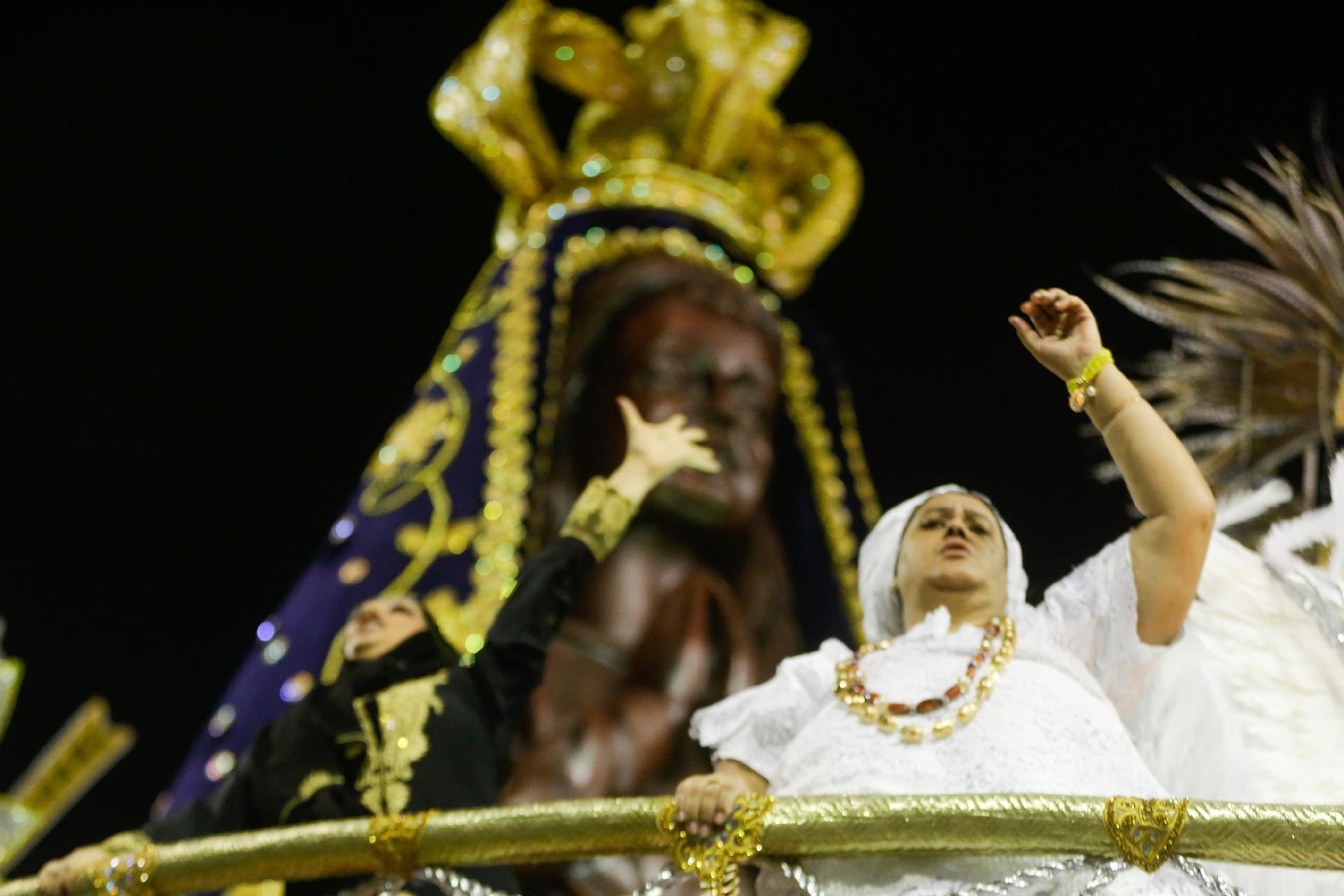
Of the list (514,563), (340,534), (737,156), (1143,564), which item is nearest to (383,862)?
(1143,564)

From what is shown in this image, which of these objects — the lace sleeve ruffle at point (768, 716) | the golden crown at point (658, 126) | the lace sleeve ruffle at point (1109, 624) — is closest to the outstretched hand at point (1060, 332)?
the lace sleeve ruffle at point (1109, 624)

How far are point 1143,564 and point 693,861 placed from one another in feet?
2.34

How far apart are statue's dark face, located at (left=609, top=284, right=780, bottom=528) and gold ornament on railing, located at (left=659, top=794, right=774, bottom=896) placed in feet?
5.27

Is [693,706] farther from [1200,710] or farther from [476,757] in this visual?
[1200,710]

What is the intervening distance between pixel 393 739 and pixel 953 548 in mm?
891

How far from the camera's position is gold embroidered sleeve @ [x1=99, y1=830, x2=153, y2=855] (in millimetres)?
2188

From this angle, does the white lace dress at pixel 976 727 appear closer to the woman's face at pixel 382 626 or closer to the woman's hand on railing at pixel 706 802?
the woman's hand on railing at pixel 706 802

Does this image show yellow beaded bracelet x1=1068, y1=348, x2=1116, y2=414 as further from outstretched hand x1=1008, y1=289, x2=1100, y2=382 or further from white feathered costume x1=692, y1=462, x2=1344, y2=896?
white feathered costume x1=692, y1=462, x2=1344, y2=896

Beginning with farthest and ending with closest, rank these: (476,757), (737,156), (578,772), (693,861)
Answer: (737,156) → (578,772) → (476,757) → (693,861)

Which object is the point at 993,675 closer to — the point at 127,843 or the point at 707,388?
the point at 127,843

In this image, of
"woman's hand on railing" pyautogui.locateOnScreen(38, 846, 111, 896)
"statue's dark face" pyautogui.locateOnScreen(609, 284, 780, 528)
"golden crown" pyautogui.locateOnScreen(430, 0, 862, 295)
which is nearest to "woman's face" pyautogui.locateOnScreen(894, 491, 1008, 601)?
"statue's dark face" pyautogui.locateOnScreen(609, 284, 780, 528)

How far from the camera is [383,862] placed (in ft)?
6.34

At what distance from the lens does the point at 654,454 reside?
2850mm

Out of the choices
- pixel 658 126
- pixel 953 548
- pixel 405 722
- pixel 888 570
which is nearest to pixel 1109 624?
pixel 953 548
